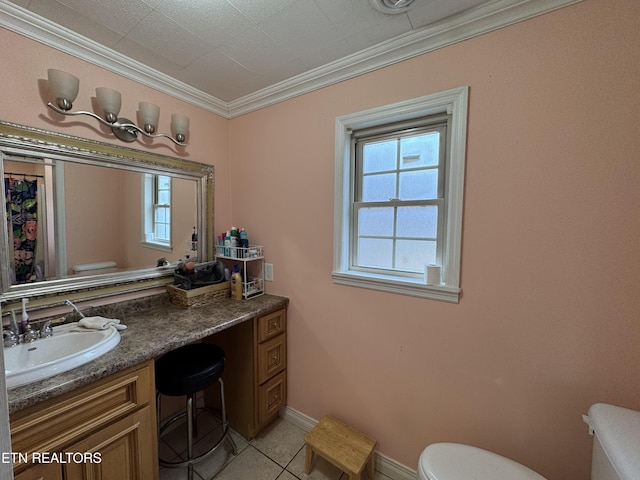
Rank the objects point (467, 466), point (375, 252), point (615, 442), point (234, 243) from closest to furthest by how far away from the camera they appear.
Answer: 1. point (615, 442)
2. point (467, 466)
3. point (375, 252)
4. point (234, 243)

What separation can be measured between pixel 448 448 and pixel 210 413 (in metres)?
1.70

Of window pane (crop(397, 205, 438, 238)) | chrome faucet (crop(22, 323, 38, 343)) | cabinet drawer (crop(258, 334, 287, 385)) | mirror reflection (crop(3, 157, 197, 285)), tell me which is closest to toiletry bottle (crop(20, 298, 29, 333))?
chrome faucet (crop(22, 323, 38, 343))

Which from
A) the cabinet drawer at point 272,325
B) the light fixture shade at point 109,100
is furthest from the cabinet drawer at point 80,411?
the light fixture shade at point 109,100

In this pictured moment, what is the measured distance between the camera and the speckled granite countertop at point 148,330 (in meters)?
0.90

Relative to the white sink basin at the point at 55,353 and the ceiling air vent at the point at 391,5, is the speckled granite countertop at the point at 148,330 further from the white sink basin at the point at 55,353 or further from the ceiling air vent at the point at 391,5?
the ceiling air vent at the point at 391,5

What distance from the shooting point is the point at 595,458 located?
0.93 m

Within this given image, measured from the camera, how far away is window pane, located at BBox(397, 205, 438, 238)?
1489 mm

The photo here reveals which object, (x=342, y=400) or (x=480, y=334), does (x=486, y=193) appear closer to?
(x=480, y=334)

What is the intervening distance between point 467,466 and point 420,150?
1.50 metres

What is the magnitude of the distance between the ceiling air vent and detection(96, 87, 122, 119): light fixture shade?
1379mm

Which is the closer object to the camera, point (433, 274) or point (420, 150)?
point (433, 274)

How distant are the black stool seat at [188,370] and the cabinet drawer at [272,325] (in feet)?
0.88

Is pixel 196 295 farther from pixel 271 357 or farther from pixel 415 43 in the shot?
pixel 415 43

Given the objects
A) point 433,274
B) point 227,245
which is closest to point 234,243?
point 227,245
